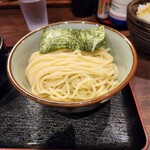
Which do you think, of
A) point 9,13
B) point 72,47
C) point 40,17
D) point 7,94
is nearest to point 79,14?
point 40,17

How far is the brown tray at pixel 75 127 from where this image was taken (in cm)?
70

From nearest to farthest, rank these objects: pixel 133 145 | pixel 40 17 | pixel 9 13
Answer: pixel 133 145 → pixel 40 17 → pixel 9 13

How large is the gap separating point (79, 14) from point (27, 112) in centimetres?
78

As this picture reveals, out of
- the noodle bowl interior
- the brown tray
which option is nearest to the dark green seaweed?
the noodle bowl interior

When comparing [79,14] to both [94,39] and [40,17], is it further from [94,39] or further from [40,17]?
[94,39]

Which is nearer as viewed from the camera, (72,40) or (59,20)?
(72,40)

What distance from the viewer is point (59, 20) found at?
134 cm

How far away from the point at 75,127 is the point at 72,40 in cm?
32

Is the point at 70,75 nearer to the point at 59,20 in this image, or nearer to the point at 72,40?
the point at 72,40

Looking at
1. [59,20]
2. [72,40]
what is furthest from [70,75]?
[59,20]

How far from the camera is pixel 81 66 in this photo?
0.78m

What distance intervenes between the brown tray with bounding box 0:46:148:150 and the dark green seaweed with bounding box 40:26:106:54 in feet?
0.72

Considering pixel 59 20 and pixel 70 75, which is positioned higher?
pixel 70 75

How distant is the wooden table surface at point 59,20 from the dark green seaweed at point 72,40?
0.24 metres
